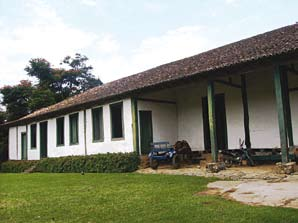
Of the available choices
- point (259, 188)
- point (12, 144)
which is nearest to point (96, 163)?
point (259, 188)

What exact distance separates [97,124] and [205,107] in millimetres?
5217

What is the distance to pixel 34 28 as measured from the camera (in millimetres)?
15117

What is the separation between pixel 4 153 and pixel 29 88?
624cm

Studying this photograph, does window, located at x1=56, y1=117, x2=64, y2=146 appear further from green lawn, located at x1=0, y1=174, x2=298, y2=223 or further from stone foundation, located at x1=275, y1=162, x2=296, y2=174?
stone foundation, located at x1=275, y1=162, x2=296, y2=174

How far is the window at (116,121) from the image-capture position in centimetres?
1551

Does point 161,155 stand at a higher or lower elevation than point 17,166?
higher

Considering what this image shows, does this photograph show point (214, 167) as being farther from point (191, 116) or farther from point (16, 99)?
point (16, 99)

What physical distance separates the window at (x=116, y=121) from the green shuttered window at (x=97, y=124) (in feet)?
2.97

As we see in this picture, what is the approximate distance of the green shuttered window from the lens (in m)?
16.4

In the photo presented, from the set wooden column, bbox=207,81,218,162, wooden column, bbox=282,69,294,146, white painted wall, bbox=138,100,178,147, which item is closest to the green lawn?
wooden column, bbox=207,81,218,162

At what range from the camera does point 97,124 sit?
1662cm

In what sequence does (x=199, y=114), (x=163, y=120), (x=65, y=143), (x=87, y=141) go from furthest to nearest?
1. (x=65, y=143)
2. (x=87, y=141)
3. (x=163, y=120)
4. (x=199, y=114)

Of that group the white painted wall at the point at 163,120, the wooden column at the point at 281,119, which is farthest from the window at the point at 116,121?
the wooden column at the point at 281,119

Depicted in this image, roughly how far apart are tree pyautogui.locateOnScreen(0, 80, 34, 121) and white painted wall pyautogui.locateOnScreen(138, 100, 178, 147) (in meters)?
17.2
